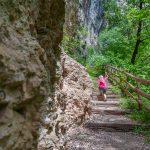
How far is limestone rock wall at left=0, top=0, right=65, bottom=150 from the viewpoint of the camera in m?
1.98

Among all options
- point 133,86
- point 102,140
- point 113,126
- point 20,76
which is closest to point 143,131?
point 113,126

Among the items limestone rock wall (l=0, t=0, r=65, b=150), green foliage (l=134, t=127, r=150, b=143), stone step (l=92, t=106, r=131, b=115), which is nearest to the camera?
limestone rock wall (l=0, t=0, r=65, b=150)

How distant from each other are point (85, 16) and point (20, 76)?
19972 millimetres

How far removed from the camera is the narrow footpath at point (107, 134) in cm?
553

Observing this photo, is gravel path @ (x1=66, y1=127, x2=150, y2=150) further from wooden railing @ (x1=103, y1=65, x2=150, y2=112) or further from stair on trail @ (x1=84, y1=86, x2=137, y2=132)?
wooden railing @ (x1=103, y1=65, x2=150, y2=112)

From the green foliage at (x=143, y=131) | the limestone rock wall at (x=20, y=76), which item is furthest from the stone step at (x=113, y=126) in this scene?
the limestone rock wall at (x=20, y=76)

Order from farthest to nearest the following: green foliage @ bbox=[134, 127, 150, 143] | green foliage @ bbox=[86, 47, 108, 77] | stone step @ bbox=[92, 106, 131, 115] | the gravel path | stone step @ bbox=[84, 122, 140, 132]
Result: green foliage @ bbox=[86, 47, 108, 77], stone step @ bbox=[92, 106, 131, 115], stone step @ bbox=[84, 122, 140, 132], green foliage @ bbox=[134, 127, 150, 143], the gravel path

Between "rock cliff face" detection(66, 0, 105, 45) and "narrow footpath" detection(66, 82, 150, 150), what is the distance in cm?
690

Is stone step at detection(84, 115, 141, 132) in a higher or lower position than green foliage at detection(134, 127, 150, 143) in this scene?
higher

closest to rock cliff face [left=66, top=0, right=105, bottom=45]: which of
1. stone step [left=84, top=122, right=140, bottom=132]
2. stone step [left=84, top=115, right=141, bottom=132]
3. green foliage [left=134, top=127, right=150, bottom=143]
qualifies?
stone step [left=84, top=115, right=141, bottom=132]

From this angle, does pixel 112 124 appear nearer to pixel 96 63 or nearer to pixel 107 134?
pixel 107 134

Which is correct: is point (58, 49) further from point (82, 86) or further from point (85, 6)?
point (85, 6)

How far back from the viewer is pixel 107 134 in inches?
251

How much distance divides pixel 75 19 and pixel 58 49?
13186 mm
